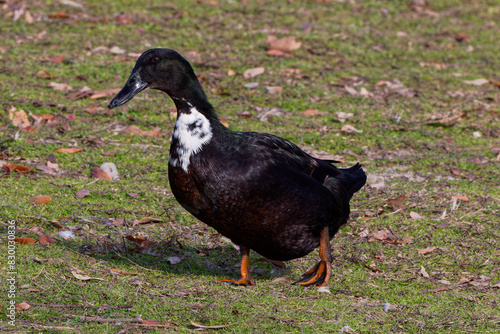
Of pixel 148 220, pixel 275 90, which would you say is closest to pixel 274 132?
pixel 275 90

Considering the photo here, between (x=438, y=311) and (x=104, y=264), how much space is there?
2.11 meters

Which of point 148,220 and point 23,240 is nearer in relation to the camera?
point 23,240

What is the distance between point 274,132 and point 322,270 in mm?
2892

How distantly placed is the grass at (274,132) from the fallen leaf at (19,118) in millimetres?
65

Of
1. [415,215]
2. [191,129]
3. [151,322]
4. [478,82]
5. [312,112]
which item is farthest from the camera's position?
[478,82]

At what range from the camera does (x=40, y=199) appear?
514 centimetres

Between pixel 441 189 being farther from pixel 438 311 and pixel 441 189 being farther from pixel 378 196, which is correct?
pixel 438 311

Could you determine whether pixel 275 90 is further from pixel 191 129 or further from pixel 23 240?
pixel 23 240

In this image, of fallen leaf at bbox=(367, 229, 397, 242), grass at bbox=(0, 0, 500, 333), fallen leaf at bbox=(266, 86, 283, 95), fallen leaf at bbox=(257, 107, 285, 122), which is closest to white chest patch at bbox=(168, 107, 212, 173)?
grass at bbox=(0, 0, 500, 333)

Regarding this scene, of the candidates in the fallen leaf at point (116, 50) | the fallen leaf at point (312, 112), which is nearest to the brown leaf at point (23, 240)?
the fallen leaf at point (312, 112)

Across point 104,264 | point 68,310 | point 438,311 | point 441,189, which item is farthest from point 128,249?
point 441,189

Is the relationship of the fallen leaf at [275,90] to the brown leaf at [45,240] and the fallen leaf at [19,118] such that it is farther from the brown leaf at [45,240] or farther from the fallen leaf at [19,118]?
the brown leaf at [45,240]

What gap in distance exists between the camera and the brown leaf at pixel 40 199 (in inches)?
202

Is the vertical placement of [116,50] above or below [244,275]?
above
